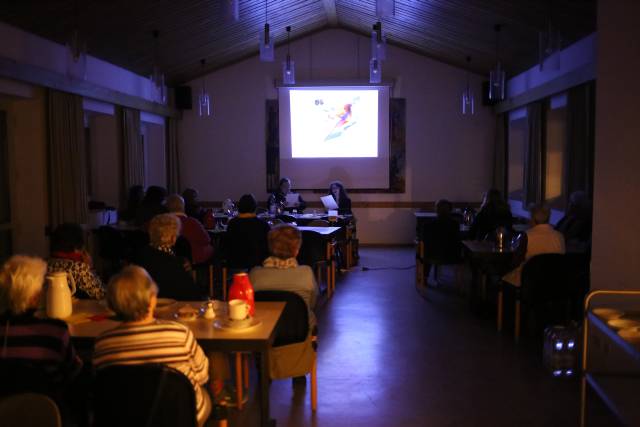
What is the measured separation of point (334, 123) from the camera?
11.1 m

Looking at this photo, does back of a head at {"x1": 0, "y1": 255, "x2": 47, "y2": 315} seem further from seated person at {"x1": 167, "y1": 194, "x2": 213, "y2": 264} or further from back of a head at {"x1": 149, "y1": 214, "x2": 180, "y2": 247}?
seated person at {"x1": 167, "y1": 194, "x2": 213, "y2": 264}

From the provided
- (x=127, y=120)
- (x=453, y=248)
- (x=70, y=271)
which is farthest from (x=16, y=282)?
(x=127, y=120)

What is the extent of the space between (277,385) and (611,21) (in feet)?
10.4

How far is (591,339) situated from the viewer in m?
4.21

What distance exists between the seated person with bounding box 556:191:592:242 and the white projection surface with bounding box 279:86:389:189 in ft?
15.7

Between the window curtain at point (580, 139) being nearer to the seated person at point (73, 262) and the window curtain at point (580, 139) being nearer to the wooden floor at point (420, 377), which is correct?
the wooden floor at point (420, 377)

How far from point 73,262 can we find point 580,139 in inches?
221

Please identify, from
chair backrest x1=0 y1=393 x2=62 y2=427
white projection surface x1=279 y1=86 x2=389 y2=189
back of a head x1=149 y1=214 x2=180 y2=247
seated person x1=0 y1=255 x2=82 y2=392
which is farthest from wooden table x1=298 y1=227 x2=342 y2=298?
chair backrest x1=0 y1=393 x2=62 y2=427

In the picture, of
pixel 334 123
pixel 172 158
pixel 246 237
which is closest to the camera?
pixel 246 237

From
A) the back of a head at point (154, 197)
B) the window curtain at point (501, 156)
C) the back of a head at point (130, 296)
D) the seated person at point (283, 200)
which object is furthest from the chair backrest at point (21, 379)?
the window curtain at point (501, 156)

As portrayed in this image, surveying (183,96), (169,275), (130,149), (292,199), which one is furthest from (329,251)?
(183,96)

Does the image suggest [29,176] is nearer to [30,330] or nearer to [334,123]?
[30,330]

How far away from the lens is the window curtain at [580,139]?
6680 millimetres

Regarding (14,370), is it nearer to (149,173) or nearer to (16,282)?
(16,282)
